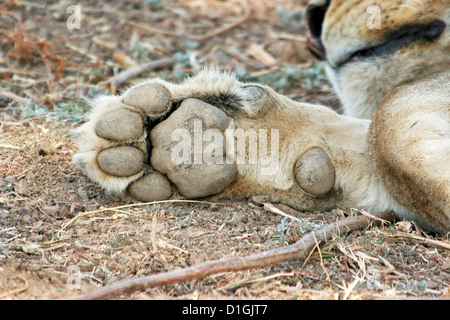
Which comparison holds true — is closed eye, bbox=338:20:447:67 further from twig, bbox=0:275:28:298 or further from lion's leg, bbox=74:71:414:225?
twig, bbox=0:275:28:298

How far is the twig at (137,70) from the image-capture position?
3.35 m

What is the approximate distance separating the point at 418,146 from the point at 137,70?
7.39 feet

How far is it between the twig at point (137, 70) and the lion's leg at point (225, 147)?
4.18ft

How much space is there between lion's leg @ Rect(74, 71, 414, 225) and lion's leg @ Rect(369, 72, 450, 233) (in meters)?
0.16

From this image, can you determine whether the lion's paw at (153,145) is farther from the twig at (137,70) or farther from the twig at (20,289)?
the twig at (137,70)

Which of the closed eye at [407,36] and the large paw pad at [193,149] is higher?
the closed eye at [407,36]

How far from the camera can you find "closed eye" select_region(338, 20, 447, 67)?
2.18m

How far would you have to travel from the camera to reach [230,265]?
1521mm

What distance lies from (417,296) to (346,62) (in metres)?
1.27

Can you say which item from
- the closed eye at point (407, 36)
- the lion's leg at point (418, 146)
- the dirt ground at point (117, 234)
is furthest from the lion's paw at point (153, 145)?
the closed eye at point (407, 36)

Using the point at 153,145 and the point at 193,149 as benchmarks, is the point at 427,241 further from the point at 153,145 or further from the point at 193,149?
the point at 153,145

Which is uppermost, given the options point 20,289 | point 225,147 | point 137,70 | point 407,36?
point 407,36

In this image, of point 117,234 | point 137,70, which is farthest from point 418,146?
point 137,70

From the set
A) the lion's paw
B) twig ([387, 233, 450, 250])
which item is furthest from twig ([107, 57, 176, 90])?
twig ([387, 233, 450, 250])
